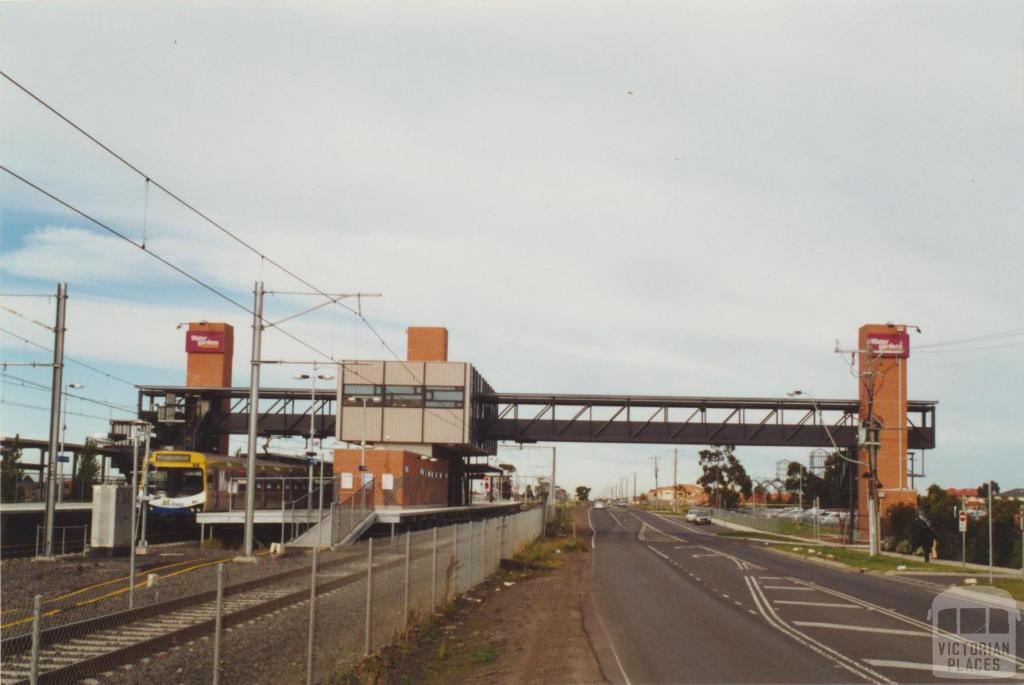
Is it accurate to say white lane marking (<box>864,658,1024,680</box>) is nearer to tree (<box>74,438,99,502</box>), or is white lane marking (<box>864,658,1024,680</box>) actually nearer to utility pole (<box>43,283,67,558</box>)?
utility pole (<box>43,283,67,558</box>)

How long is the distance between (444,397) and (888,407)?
32837 millimetres

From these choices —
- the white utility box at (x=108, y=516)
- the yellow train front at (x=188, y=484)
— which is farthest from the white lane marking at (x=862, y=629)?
the yellow train front at (x=188, y=484)

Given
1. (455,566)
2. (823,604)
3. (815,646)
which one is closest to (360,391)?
(455,566)

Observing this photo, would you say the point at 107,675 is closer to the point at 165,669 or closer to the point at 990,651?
the point at 165,669

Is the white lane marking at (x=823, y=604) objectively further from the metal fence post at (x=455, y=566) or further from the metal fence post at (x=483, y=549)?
the metal fence post at (x=483, y=549)

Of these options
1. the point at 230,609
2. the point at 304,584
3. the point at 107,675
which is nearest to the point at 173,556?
the point at 304,584

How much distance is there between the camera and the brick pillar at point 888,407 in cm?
7019

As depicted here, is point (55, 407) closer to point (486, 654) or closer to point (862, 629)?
point (486, 654)

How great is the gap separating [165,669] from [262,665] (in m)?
1.33

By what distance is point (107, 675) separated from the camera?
13.1 metres

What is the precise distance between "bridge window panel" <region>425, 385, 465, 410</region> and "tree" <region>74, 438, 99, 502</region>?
23652 millimetres

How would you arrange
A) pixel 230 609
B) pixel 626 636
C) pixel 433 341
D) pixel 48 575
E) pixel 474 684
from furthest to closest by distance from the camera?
1. pixel 433 341
2. pixel 48 575
3. pixel 230 609
4. pixel 626 636
5. pixel 474 684

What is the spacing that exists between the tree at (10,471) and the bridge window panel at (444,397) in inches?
1112

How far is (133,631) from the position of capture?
55.8ft
